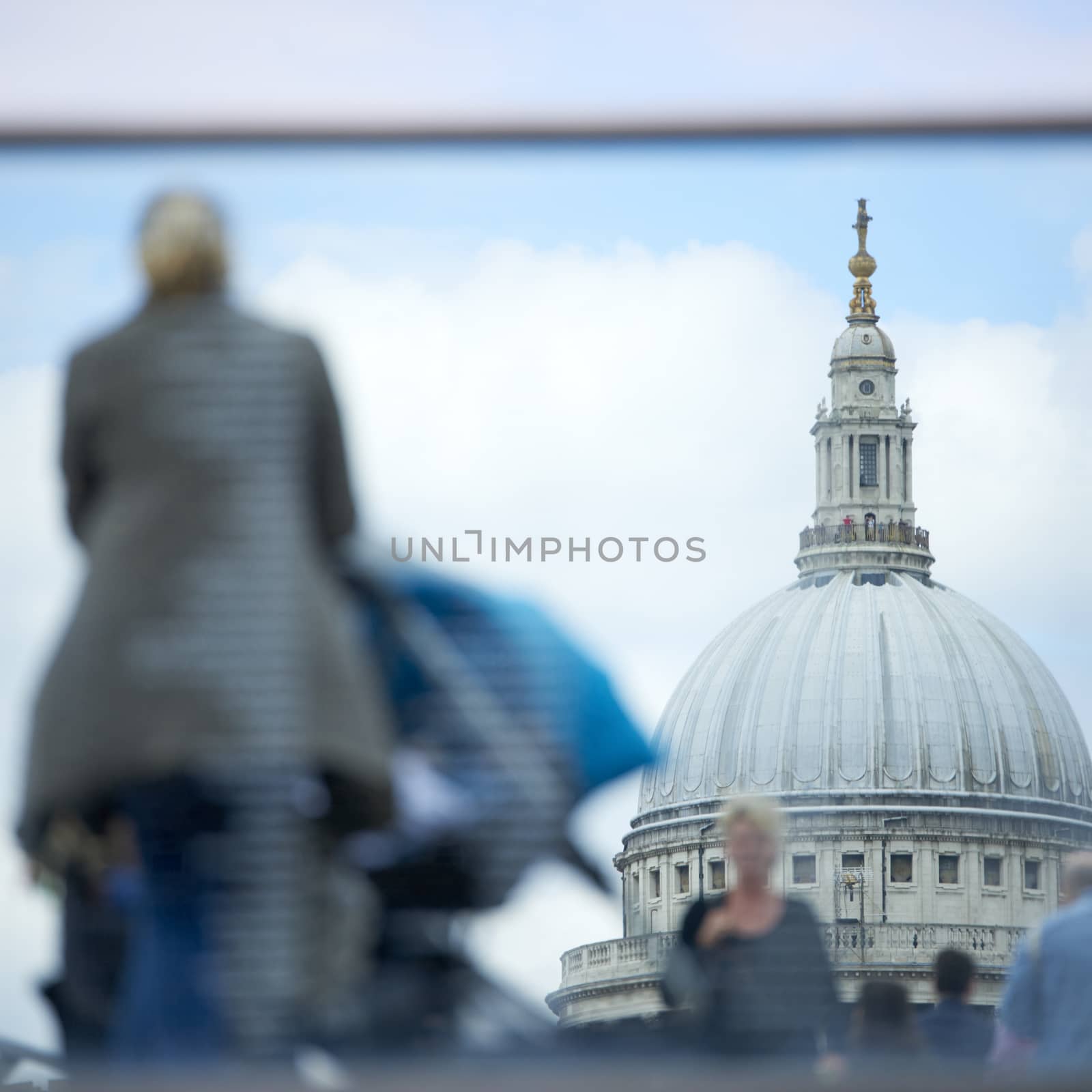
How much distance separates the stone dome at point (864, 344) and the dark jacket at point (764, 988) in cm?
7873

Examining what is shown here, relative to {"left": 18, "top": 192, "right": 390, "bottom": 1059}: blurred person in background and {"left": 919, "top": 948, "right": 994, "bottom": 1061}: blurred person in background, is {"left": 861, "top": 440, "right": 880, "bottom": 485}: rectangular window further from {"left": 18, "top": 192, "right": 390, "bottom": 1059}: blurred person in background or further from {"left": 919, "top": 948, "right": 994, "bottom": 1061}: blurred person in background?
{"left": 18, "top": 192, "right": 390, "bottom": 1059}: blurred person in background

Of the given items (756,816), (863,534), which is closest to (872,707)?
(863,534)

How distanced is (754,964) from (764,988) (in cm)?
20

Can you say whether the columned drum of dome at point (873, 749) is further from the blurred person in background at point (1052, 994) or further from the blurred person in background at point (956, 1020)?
the blurred person in background at point (1052, 994)

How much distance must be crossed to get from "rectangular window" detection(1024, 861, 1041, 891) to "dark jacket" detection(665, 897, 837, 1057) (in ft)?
228

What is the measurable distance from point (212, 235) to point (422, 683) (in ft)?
2.49

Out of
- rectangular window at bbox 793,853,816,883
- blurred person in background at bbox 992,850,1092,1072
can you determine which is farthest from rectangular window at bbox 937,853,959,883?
blurred person in background at bbox 992,850,1092,1072

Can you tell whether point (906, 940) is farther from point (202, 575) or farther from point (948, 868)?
point (202, 575)

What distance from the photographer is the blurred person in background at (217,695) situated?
406cm

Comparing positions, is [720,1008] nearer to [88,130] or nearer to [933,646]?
[88,130]

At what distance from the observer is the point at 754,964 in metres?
4.75

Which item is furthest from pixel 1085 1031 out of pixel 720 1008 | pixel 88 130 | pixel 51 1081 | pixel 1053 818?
pixel 1053 818

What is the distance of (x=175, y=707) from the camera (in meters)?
4.04

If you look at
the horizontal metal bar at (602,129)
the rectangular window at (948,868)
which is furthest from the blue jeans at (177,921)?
the rectangular window at (948,868)
